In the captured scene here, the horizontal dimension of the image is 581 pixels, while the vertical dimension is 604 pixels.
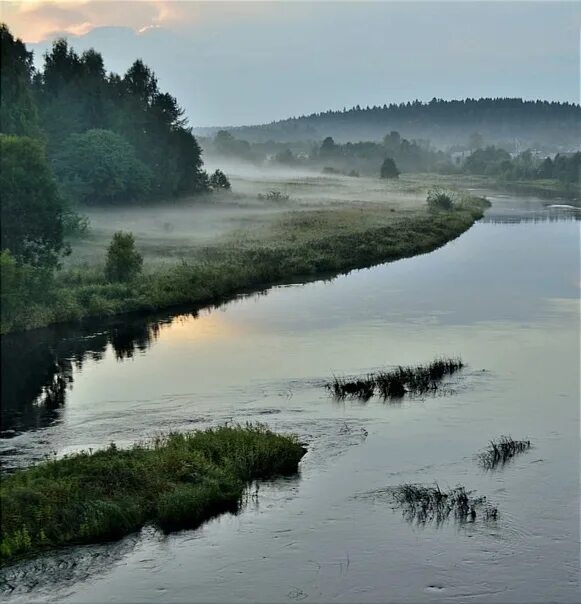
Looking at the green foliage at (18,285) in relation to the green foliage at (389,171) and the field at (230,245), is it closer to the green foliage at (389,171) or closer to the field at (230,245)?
the field at (230,245)

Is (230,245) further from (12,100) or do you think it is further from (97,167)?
(97,167)

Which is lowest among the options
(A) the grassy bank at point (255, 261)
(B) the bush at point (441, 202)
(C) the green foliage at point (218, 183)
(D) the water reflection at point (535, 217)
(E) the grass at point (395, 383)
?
(E) the grass at point (395, 383)

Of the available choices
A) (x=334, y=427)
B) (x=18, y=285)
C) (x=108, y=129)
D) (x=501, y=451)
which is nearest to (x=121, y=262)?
(x=18, y=285)

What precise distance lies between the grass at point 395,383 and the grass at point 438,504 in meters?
8.61

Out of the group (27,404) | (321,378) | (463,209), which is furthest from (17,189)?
(463,209)

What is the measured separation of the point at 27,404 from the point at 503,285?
32.9 metres

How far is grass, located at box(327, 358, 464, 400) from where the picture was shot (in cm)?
3216

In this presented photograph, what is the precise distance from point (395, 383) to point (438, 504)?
10386mm

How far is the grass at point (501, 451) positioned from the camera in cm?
2525

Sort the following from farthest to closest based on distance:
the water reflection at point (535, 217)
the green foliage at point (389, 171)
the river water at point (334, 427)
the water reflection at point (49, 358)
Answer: the green foliage at point (389, 171) → the water reflection at point (535, 217) → the water reflection at point (49, 358) → the river water at point (334, 427)

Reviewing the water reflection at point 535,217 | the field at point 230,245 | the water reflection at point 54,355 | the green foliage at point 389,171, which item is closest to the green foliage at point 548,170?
the green foliage at point 389,171

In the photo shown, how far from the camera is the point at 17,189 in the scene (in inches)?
1673

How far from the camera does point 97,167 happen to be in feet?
265

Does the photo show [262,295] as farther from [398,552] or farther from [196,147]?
[196,147]
